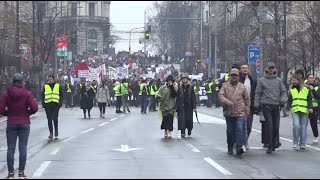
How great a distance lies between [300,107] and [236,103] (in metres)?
2.54

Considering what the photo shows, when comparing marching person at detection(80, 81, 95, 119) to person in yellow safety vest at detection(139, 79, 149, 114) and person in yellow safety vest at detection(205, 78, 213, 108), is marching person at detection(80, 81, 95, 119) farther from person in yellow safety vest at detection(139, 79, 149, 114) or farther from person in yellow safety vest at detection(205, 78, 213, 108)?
person in yellow safety vest at detection(205, 78, 213, 108)

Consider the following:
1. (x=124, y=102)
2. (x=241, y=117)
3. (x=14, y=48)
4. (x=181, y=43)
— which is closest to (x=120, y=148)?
(x=241, y=117)

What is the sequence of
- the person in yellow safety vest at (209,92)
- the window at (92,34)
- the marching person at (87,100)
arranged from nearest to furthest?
the marching person at (87,100), the person in yellow safety vest at (209,92), the window at (92,34)

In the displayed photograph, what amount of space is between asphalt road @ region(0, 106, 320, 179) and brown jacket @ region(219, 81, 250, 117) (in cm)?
95

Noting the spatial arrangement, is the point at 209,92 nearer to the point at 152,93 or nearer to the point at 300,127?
the point at 152,93

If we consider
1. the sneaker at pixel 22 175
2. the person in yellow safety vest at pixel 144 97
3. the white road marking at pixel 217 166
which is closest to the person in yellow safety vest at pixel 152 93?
the person in yellow safety vest at pixel 144 97

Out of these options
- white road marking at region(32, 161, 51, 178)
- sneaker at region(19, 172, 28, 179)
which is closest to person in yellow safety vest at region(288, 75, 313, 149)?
white road marking at region(32, 161, 51, 178)

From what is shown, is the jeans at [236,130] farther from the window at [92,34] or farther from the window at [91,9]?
the window at [92,34]

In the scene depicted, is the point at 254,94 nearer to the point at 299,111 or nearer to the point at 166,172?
the point at 299,111

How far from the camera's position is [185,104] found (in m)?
21.2

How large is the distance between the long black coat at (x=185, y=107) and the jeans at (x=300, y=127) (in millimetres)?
4067

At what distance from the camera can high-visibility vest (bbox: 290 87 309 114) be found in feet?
58.0

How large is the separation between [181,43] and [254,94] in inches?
3474

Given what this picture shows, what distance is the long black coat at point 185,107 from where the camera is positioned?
21094mm
